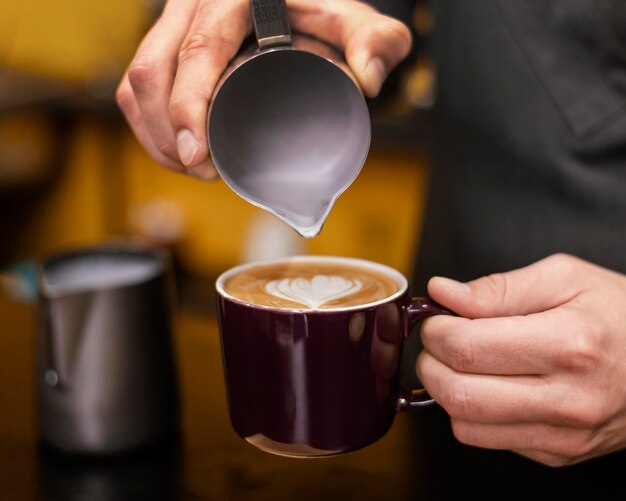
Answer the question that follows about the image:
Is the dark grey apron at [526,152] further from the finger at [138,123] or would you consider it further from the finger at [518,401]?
the finger at [138,123]

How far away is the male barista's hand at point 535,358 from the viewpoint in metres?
0.64

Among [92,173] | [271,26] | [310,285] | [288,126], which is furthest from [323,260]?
[92,173]

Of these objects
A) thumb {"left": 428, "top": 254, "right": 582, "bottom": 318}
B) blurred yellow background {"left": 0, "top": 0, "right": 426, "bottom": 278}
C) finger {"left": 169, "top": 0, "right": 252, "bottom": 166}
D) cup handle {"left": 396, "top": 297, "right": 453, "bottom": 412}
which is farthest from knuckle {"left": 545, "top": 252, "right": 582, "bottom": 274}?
blurred yellow background {"left": 0, "top": 0, "right": 426, "bottom": 278}

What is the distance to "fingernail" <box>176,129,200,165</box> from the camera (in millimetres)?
640

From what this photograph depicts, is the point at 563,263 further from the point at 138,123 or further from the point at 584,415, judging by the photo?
the point at 138,123

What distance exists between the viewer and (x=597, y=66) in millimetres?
884

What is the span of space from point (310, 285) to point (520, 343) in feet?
0.70

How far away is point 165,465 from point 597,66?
64 centimetres

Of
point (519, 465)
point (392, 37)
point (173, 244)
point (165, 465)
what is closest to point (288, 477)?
point (165, 465)

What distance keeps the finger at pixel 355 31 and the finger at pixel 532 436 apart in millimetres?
308

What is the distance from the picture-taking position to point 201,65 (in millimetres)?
644

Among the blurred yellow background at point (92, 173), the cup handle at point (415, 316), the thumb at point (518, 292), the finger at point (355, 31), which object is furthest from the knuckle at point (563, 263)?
the blurred yellow background at point (92, 173)

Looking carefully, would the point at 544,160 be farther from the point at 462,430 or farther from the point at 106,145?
the point at 106,145

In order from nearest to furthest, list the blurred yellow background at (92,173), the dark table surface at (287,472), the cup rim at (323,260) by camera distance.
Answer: the cup rim at (323,260) < the dark table surface at (287,472) < the blurred yellow background at (92,173)
